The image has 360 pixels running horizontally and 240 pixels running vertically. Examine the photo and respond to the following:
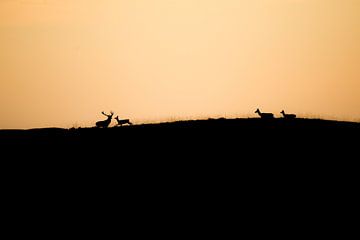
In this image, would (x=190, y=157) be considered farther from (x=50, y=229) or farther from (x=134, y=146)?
(x=50, y=229)

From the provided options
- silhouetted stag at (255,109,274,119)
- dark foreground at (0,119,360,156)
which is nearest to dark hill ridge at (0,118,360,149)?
dark foreground at (0,119,360,156)

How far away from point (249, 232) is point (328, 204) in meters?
2.53

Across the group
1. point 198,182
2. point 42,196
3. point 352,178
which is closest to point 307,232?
point 352,178

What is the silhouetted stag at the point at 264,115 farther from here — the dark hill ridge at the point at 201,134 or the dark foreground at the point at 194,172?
the dark foreground at the point at 194,172

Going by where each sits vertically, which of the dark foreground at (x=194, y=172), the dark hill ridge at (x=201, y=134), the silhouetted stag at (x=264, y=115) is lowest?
the dark foreground at (x=194, y=172)

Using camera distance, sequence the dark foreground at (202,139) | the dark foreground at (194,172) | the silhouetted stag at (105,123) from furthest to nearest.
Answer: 1. the silhouetted stag at (105,123)
2. the dark foreground at (202,139)
3. the dark foreground at (194,172)

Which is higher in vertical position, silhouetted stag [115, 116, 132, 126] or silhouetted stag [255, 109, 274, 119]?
silhouetted stag [255, 109, 274, 119]

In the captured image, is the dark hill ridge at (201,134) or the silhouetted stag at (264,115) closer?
the dark hill ridge at (201,134)

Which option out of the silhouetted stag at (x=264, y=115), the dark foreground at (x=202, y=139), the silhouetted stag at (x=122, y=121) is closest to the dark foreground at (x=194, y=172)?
the dark foreground at (x=202, y=139)


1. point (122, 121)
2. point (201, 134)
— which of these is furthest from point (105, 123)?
point (201, 134)

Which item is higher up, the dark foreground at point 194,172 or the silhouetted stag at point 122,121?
the silhouetted stag at point 122,121

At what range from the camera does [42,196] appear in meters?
8.24

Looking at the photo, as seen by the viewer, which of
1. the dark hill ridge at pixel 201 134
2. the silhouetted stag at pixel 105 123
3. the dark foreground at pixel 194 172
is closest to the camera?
the dark foreground at pixel 194 172

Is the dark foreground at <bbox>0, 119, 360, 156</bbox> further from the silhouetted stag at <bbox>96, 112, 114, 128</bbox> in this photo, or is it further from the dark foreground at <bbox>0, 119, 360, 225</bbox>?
the silhouetted stag at <bbox>96, 112, 114, 128</bbox>
